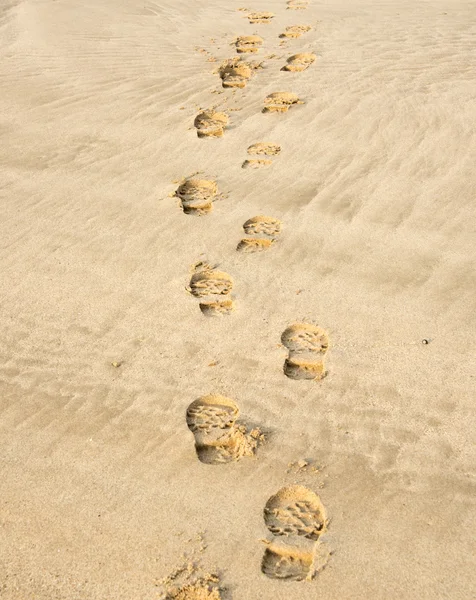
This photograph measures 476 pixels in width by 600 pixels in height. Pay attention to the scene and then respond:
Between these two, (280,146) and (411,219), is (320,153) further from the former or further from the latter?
(411,219)

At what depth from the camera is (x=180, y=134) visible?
18.0 ft

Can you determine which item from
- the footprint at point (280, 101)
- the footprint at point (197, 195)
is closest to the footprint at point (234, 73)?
the footprint at point (280, 101)

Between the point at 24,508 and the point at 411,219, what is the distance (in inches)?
106

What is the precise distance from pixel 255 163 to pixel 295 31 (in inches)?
125

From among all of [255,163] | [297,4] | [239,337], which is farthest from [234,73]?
[239,337]

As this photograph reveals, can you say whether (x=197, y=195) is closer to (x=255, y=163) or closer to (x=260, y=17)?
(x=255, y=163)

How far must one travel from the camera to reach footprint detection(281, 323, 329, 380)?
3.25 m

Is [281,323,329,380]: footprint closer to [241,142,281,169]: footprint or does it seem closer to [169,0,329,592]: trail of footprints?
[169,0,329,592]: trail of footprints

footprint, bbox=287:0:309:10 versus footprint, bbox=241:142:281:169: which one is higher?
footprint, bbox=241:142:281:169

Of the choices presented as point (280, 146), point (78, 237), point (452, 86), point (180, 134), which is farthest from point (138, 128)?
point (452, 86)

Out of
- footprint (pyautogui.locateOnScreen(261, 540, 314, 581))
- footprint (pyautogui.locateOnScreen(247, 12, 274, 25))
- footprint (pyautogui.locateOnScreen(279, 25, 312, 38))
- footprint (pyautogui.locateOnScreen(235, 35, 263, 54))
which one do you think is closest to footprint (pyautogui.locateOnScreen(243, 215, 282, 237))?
footprint (pyautogui.locateOnScreen(261, 540, 314, 581))

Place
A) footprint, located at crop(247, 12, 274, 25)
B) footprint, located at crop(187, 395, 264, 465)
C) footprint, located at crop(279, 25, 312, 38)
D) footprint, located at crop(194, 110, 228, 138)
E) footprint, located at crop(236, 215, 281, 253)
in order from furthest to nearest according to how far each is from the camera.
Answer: footprint, located at crop(247, 12, 274, 25) < footprint, located at crop(279, 25, 312, 38) < footprint, located at crop(194, 110, 228, 138) < footprint, located at crop(236, 215, 281, 253) < footprint, located at crop(187, 395, 264, 465)

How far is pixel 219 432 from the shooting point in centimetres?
295

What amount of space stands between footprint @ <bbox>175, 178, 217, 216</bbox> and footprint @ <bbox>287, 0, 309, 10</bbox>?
448 centimetres
